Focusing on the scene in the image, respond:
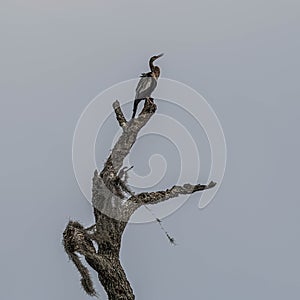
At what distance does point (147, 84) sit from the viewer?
5.00m

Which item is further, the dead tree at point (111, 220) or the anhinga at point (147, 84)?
the anhinga at point (147, 84)

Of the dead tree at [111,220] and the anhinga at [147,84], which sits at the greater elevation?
the anhinga at [147,84]

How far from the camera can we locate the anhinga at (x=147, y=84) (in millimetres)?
5004

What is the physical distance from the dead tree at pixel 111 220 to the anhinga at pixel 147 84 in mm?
61

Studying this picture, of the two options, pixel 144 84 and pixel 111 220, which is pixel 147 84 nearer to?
pixel 144 84

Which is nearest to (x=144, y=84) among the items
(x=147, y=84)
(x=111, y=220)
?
(x=147, y=84)

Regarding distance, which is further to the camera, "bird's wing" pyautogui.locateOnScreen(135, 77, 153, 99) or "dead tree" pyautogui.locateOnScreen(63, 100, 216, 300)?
"bird's wing" pyautogui.locateOnScreen(135, 77, 153, 99)

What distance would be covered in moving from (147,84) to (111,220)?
1.06 m

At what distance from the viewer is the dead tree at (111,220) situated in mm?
4648

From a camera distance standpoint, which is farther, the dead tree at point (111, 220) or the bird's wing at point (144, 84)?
the bird's wing at point (144, 84)

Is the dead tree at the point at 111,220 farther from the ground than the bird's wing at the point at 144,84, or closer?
closer

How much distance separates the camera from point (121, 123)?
16.6 ft

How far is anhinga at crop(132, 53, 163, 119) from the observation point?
197 inches

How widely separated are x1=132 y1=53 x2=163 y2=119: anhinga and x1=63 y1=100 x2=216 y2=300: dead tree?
61 mm
